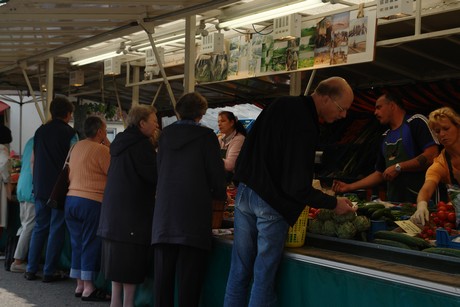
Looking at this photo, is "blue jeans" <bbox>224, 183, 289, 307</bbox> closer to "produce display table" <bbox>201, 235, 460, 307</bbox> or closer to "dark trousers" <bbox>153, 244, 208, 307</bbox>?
"produce display table" <bbox>201, 235, 460, 307</bbox>

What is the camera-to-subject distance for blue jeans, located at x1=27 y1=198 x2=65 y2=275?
566cm

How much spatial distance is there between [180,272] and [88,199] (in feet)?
5.11

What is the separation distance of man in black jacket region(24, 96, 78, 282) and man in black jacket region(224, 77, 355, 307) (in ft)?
9.75

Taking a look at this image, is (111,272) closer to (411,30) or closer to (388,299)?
(388,299)

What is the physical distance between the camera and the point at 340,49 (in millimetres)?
5352

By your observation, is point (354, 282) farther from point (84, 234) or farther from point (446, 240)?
point (84, 234)

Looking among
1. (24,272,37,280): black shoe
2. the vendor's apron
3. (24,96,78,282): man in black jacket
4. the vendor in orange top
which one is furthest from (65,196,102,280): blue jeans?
the vendor in orange top

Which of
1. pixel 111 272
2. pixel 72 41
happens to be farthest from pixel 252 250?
pixel 72 41

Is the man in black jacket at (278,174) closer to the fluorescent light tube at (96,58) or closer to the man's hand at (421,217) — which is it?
the man's hand at (421,217)

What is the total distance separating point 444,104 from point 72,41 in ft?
14.9

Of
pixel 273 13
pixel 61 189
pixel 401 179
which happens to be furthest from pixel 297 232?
pixel 273 13

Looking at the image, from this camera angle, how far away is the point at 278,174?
3.10m

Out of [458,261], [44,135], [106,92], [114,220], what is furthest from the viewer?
[106,92]

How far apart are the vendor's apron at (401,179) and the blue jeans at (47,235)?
3111 mm
